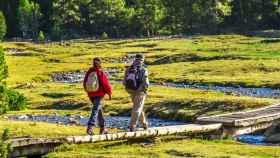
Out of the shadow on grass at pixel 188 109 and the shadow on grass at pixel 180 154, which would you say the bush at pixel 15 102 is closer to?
the shadow on grass at pixel 188 109

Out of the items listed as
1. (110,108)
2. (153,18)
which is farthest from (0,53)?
(153,18)

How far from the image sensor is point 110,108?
54281 millimetres

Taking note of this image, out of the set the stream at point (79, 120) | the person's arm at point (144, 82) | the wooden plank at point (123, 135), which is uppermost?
the person's arm at point (144, 82)

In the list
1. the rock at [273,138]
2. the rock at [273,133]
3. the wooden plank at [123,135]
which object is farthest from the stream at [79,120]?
the wooden plank at [123,135]

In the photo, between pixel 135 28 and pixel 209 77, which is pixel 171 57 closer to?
pixel 209 77

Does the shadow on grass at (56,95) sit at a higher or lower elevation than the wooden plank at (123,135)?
lower

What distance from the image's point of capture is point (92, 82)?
89.5 ft

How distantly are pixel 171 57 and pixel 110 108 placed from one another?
165 feet

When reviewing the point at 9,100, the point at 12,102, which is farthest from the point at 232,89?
the point at 9,100

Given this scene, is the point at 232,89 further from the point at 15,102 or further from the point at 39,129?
the point at 39,129

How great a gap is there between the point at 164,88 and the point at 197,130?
35.9 metres

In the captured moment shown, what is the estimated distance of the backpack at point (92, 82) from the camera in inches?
1072

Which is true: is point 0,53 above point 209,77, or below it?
above

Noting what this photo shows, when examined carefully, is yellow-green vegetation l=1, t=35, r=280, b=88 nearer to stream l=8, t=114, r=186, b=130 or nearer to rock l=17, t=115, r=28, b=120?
stream l=8, t=114, r=186, b=130
